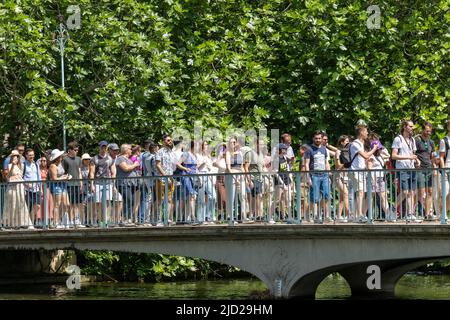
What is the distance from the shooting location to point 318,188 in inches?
1248

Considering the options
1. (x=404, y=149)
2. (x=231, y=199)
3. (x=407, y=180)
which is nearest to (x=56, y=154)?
(x=231, y=199)

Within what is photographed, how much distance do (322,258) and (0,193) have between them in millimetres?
6889

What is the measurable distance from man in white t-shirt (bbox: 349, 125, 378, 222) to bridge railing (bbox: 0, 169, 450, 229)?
2cm

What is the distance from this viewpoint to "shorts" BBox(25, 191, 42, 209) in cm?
3391

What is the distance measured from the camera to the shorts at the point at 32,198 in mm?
33906

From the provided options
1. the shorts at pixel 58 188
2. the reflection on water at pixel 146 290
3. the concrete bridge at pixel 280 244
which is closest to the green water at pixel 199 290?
the reflection on water at pixel 146 290

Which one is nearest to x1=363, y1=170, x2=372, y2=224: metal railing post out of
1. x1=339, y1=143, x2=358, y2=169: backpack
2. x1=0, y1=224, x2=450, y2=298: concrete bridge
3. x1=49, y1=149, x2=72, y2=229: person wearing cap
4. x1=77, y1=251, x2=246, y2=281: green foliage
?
x1=0, y1=224, x2=450, y2=298: concrete bridge

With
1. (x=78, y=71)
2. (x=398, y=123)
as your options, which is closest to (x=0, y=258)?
(x=78, y=71)

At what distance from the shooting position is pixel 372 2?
4272 centimetres

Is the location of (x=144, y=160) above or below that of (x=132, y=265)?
above

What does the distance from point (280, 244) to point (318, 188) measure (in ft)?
4.26

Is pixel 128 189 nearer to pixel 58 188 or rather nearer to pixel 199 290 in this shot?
pixel 58 188

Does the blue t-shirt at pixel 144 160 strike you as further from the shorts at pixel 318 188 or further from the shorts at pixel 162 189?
the shorts at pixel 318 188
